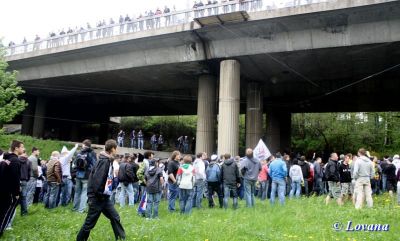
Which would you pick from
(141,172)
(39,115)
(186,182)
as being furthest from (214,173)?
(39,115)

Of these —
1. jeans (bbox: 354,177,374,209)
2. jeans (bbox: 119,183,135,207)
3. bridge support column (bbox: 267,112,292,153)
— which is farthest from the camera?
bridge support column (bbox: 267,112,292,153)

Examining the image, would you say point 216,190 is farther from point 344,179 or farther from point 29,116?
point 29,116

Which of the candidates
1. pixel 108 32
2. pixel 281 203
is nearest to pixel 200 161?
pixel 281 203

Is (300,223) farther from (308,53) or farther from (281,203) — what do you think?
(308,53)

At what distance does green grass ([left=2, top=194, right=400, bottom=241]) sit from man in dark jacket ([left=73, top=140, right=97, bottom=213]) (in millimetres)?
360

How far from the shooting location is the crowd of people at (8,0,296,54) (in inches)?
771

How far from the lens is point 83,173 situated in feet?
33.6

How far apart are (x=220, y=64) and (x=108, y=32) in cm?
751

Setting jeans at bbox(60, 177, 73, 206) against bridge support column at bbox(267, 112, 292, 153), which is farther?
bridge support column at bbox(267, 112, 292, 153)

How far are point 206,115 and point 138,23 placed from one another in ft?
24.1

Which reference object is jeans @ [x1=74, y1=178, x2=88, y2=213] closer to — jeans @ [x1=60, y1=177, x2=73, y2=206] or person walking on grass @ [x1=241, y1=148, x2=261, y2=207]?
jeans @ [x1=60, y1=177, x2=73, y2=206]

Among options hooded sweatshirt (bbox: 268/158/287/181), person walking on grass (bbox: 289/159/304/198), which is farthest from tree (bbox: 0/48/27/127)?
hooded sweatshirt (bbox: 268/158/287/181)

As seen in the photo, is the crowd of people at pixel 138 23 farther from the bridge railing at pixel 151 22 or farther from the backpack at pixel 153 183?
the backpack at pixel 153 183

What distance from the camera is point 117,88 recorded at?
3291 cm
